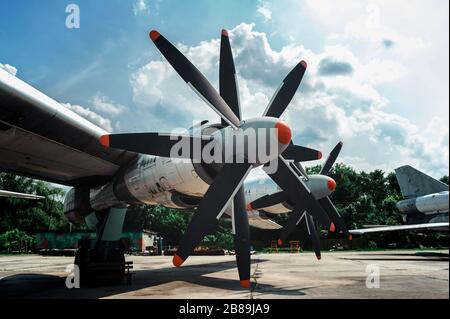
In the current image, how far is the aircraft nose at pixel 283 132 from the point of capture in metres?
7.77

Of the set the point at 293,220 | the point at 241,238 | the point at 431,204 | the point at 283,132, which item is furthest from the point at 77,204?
the point at 431,204

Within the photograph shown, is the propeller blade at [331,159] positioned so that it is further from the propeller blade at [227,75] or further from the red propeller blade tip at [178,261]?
the red propeller blade tip at [178,261]

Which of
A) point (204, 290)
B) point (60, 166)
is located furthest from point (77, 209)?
point (204, 290)

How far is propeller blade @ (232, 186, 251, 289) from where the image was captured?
24.7ft

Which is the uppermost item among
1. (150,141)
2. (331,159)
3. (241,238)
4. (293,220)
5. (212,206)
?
(331,159)

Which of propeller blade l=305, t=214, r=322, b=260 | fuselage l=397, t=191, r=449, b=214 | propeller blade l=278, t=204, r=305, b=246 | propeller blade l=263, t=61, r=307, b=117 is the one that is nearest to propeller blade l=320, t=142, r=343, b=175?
propeller blade l=305, t=214, r=322, b=260

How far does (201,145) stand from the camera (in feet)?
29.5

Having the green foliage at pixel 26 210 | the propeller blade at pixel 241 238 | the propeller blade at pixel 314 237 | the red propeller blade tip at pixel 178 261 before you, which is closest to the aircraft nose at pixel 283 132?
the propeller blade at pixel 241 238

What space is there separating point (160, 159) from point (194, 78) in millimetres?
3076

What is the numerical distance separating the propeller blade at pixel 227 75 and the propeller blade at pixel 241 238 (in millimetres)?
2412

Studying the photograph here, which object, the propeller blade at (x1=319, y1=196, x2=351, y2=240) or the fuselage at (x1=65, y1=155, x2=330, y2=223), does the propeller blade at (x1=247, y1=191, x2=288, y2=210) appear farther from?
the fuselage at (x1=65, y1=155, x2=330, y2=223)

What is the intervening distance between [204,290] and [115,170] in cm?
567

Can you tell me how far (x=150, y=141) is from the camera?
8516 mm

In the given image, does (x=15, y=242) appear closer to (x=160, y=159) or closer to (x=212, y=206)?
(x=160, y=159)
